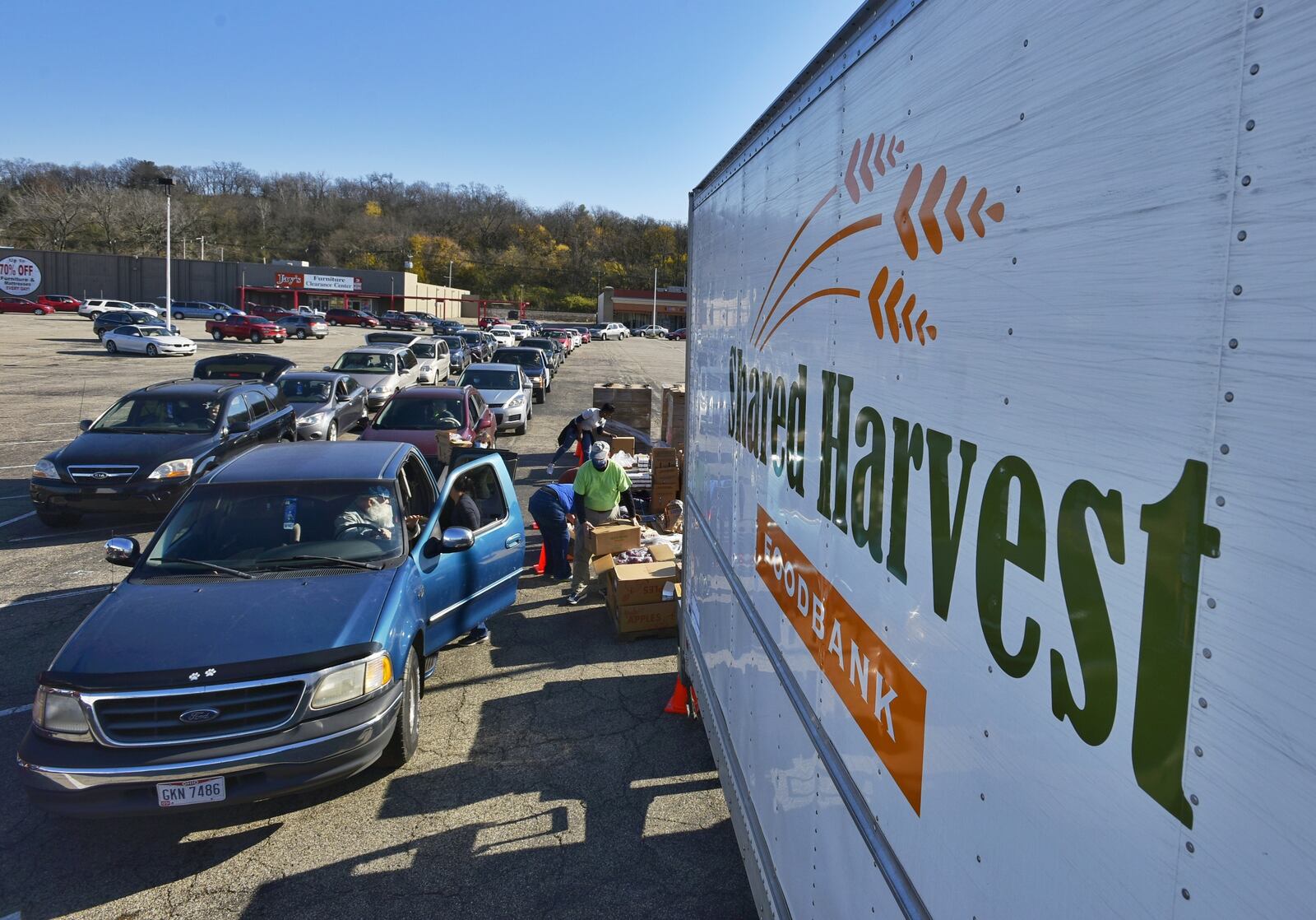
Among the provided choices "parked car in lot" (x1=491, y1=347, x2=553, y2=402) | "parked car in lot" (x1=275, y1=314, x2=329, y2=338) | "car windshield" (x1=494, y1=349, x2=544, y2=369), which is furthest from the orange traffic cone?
"parked car in lot" (x1=275, y1=314, x2=329, y2=338)

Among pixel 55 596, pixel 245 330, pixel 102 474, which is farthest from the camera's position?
pixel 245 330

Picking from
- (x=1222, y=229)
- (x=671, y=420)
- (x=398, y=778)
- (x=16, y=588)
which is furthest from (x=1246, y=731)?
(x=671, y=420)

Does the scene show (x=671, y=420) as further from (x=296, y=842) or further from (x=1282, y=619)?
(x=1282, y=619)

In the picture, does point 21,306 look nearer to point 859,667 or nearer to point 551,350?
point 551,350

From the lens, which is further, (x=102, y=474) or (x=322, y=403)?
(x=322, y=403)

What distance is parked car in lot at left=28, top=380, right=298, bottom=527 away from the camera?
10.7 metres

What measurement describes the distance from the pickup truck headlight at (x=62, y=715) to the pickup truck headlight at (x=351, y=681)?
3.63ft

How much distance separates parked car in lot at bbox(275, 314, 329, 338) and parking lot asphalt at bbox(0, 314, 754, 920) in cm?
5257

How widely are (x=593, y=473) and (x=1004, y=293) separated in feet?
25.2

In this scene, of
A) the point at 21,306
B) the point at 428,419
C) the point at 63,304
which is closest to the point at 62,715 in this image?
the point at 428,419

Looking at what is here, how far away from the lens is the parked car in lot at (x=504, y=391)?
18.9 meters

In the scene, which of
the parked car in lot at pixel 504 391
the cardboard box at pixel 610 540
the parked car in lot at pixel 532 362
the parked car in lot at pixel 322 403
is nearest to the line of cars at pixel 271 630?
the cardboard box at pixel 610 540

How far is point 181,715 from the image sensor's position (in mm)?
4555

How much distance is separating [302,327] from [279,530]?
5582 cm
